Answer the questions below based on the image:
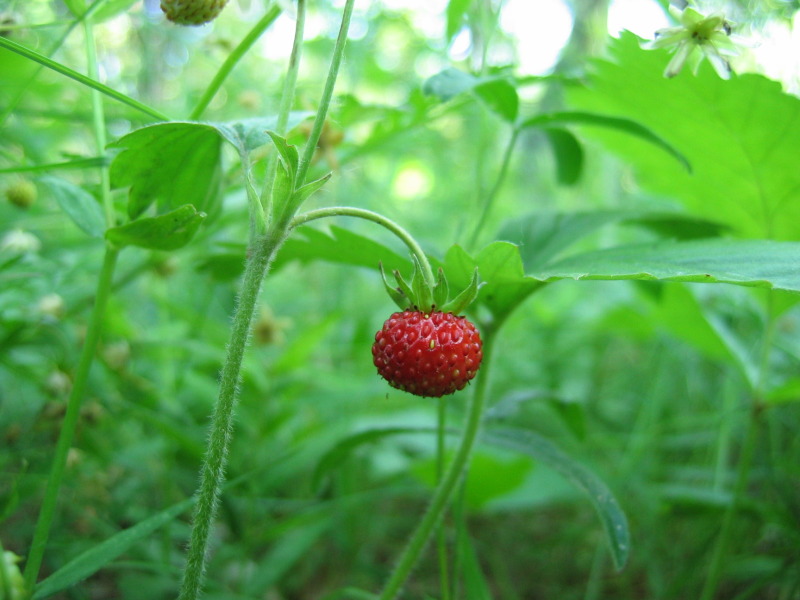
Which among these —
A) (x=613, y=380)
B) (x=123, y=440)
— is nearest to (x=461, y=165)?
(x=613, y=380)

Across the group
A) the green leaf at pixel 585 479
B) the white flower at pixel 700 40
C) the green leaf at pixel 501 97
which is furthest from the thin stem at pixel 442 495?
the white flower at pixel 700 40

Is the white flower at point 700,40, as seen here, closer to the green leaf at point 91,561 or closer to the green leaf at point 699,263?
the green leaf at point 699,263

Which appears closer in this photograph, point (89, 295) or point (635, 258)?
point (635, 258)

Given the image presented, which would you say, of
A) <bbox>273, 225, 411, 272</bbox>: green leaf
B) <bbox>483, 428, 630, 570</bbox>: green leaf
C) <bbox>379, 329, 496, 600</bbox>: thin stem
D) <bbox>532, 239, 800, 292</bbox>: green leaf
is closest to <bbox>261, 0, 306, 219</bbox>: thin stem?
<bbox>273, 225, 411, 272</bbox>: green leaf

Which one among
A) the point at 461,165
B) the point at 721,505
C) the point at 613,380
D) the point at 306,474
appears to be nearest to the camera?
the point at 721,505

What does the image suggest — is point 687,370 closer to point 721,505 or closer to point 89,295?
point 721,505

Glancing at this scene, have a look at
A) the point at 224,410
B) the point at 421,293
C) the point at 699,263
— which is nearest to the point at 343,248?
the point at 421,293

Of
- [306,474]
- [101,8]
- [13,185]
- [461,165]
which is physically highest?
[461,165]
